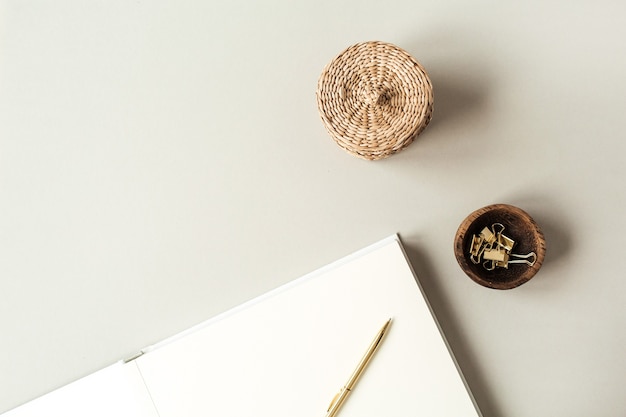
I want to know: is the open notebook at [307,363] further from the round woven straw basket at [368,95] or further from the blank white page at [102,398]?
the round woven straw basket at [368,95]

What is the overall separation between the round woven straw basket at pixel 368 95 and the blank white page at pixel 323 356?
0.77ft

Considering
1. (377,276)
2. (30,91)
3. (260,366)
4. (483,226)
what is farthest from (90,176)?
(483,226)

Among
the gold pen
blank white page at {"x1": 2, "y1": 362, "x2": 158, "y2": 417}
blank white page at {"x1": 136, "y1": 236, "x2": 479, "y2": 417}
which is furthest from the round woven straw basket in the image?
blank white page at {"x1": 2, "y1": 362, "x2": 158, "y2": 417}

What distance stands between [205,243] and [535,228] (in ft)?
2.29

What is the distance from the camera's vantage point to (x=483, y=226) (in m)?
1.22

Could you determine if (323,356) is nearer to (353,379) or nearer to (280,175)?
(353,379)

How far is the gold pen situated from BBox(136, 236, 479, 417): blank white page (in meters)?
0.01

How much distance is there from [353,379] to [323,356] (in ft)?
0.25

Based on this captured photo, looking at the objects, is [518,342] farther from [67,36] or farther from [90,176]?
[67,36]

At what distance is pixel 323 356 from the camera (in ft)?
3.96

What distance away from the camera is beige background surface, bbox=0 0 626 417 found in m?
1.25

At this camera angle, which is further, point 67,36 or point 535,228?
point 67,36

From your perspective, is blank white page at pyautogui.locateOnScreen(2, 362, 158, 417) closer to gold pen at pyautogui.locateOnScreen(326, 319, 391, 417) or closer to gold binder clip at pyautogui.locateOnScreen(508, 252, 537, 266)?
gold pen at pyautogui.locateOnScreen(326, 319, 391, 417)

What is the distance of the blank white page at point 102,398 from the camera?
1227mm
